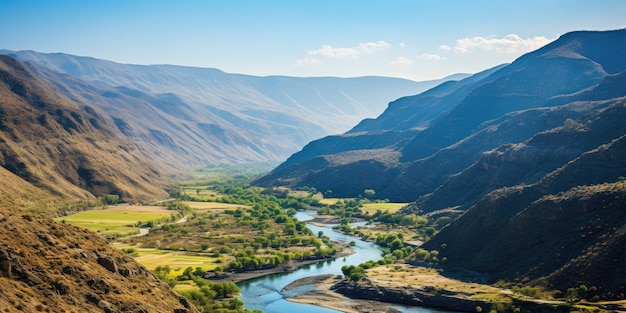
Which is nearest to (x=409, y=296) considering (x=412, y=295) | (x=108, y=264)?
(x=412, y=295)

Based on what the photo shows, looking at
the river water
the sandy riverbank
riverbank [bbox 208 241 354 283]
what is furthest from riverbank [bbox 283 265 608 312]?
riverbank [bbox 208 241 354 283]

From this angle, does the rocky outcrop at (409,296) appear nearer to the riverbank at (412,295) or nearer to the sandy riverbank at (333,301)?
the riverbank at (412,295)

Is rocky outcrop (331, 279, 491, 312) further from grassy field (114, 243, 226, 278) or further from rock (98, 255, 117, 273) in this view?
rock (98, 255, 117, 273)

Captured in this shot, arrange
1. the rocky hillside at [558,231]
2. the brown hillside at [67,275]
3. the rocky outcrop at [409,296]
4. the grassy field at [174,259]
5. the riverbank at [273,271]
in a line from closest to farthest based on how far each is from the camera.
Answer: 1. the brown hillside at [67,275]
2. the rocky hillside at [558,231]
3. the rocky outcrop at [409,296]
4. the riverbank at [273,271]
5. the grassy field at [174,259]

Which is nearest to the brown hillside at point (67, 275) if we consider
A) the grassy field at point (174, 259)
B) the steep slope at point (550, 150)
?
the grassy field at point (174, 259)

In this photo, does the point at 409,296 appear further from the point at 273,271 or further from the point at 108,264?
the point at 108,264
